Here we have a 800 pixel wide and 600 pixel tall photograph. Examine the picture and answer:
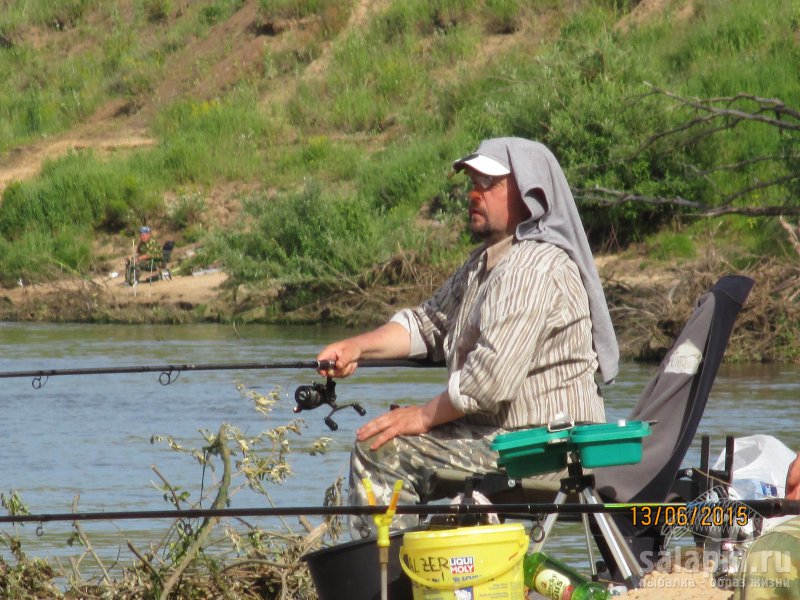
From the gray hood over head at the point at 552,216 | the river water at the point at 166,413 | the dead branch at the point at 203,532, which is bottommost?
the river water at the point at 166,413

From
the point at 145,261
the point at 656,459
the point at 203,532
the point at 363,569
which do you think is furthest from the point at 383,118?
the point at 363,569

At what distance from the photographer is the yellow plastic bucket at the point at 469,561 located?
3080 mm

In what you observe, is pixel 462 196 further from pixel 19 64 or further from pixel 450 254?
pixel 19 64

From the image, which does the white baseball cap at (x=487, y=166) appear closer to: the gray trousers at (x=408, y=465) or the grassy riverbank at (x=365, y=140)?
the gray trousers at (x=408, y=465)

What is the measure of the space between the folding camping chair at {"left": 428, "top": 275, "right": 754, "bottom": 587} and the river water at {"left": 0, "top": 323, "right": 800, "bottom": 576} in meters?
1.18

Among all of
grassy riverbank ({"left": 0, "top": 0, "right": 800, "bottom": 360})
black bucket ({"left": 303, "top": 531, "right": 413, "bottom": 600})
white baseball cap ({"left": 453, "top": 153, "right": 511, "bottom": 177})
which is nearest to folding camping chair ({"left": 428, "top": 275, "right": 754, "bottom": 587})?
black bucket ({"left": 303, "top": 531, "right": 413, "bottom": 600})

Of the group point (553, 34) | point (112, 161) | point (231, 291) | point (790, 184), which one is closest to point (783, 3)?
point (553, 34)

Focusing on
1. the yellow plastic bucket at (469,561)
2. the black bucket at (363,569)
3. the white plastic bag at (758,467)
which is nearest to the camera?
the yellow plastic bucket at (469,561)

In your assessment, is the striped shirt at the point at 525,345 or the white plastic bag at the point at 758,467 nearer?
the striped shirt at the point at 525,345

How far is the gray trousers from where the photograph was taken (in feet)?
11.7

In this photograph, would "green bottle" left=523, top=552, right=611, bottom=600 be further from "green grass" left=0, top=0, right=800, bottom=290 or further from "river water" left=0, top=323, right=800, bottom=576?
"green grass" left=0, top=0, right=800, bottom=290

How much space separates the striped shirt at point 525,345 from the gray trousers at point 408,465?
109mm

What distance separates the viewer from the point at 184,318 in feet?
53.2

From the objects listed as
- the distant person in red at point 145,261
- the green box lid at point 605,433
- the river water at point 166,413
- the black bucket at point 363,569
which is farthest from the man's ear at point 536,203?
the distant person in red at point 145,261
